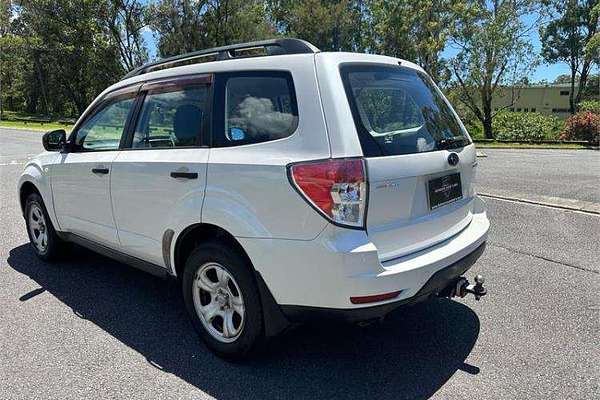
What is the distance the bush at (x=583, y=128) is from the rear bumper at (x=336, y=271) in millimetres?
27338

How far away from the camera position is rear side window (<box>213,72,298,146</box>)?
108 inches

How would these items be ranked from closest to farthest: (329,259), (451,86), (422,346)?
(329,259)
(422,346)
(451,86)

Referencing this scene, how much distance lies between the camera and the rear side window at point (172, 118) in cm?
319

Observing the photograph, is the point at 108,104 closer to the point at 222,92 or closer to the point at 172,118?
the point at 172,118

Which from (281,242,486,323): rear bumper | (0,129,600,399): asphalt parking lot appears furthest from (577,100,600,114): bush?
(281,242,486,323): rear bumper

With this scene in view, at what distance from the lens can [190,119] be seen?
10.6 feet

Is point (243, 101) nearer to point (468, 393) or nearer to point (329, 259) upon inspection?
point (329, 259)

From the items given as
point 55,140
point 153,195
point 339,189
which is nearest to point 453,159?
point 339,189

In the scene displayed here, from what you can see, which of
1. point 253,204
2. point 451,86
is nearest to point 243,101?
point 253,204

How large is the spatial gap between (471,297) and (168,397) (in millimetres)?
2592

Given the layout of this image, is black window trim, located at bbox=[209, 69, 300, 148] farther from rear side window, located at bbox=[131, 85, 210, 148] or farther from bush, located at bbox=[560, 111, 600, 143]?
bush, located at bbox=[560, 111, 600, 143]

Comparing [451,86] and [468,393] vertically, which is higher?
[451,86]

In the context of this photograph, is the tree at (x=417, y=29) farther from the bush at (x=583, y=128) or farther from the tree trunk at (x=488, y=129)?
the bush at (x=583, y=128)

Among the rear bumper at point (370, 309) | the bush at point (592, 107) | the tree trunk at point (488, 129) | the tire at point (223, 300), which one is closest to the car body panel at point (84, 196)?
the tire at point (223, 300)
